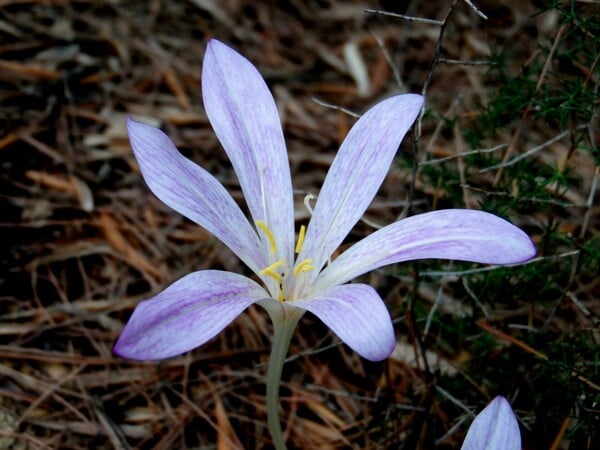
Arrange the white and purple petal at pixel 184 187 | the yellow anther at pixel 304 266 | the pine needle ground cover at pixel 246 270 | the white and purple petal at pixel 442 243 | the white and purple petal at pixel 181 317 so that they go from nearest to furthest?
the white and purple petal at pixel 181 317 → the white and purple petal at pixel 442 243 → the white and purple petal at pixel 184 187 → the yellow anther at pixel 304 266 → the pine needle ground cover at pixel 246 270

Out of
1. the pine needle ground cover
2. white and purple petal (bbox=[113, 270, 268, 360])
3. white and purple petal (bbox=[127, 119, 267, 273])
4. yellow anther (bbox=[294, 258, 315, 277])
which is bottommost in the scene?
the pine needle ground cover

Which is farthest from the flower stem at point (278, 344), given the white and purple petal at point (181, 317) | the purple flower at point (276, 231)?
the white and purple petal at point (181, 317)

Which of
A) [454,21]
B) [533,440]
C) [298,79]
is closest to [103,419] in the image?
[533,440]

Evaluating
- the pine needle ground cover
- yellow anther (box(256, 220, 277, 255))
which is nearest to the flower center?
yellow anther (box(256, 220, 277, 255))

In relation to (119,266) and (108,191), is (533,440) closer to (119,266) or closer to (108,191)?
(119,266)

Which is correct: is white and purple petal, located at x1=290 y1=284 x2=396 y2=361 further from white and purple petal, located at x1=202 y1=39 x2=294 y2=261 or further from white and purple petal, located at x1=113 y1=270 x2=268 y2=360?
white and purple petal, located at x1=202 y1=39 x2=294 y2=261

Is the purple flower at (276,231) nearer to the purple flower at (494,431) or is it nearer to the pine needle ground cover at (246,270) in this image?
the pine needle ground cover at (246,270)
